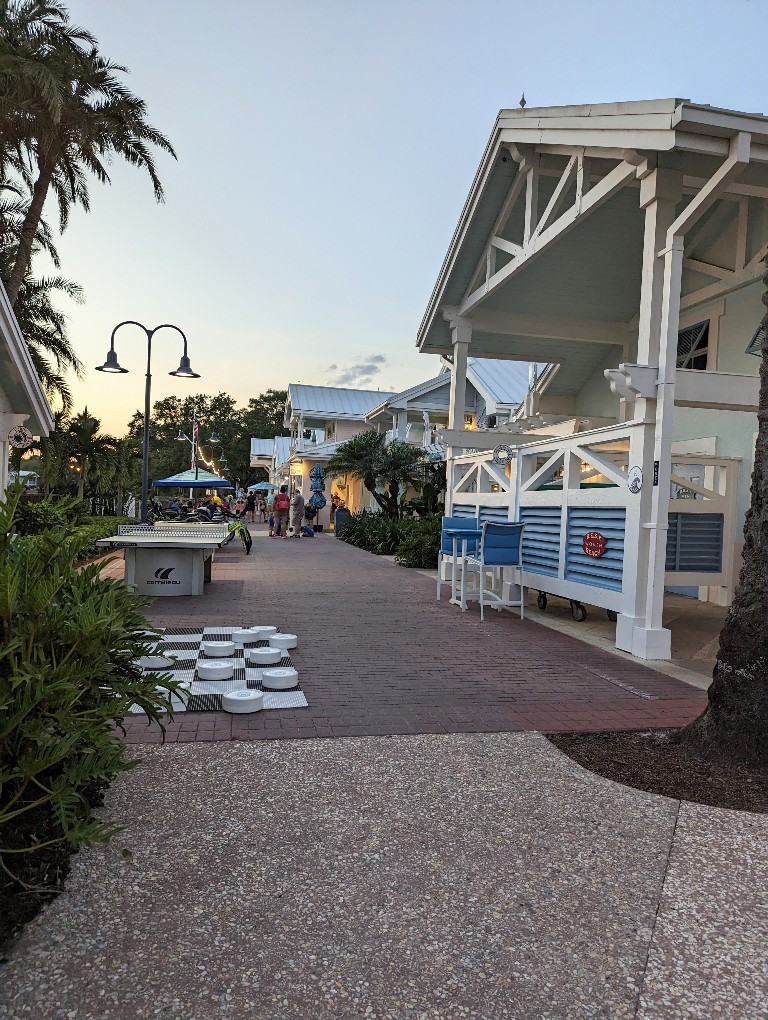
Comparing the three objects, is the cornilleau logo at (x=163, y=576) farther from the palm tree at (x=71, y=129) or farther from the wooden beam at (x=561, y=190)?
the palm tree at (x=71, y=129)

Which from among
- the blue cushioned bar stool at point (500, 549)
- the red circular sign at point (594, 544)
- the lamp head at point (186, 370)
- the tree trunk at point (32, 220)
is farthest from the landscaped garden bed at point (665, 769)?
the tree trunk at point (32, 220)

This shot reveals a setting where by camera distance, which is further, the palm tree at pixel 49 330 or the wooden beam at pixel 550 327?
the palm tree at pixel 49 330

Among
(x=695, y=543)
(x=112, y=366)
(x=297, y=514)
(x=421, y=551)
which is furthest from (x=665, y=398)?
(x=297, y=514)

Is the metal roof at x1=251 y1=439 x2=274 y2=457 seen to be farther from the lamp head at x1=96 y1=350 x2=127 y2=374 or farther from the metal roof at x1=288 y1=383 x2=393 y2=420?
the lamp head at x1=96 y1=350 x2=127 y2=374

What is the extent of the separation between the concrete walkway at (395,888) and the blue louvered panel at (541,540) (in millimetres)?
4001

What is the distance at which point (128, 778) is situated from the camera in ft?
11.4

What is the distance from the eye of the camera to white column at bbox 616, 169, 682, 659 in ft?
21.7

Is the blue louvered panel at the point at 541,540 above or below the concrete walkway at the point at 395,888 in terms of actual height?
above

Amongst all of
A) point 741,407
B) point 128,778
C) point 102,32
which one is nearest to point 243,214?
point 102,32

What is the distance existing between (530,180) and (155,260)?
61.8ft

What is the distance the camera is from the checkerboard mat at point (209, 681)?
4742 mm

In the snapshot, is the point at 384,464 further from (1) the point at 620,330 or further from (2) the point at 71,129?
(2) the point at 71,129

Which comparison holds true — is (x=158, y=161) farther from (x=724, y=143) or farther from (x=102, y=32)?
(x=724, y=143)

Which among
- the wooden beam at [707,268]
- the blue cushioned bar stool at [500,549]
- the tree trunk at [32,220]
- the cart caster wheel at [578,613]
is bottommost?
the cart caster wheel at [578,613]
